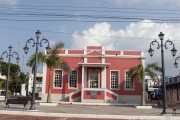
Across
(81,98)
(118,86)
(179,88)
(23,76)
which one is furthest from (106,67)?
(23,76)

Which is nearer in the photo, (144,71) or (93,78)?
(144,71)

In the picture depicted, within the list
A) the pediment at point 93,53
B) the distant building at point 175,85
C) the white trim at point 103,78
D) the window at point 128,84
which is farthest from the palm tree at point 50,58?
the distant building at point 175,85

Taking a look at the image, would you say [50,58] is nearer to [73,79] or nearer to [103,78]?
[73,79]

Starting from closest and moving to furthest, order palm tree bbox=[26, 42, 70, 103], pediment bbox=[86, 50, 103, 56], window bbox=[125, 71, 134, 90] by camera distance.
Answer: palm tree bbox=[26, 42, 70, 103] → window bbox=[125, 71, 134, 90] → pediment bbox=[86, 50, 103, 56]

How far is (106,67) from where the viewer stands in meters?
35.6

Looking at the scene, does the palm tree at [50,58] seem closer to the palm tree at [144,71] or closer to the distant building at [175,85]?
the palm tree at [144,71]

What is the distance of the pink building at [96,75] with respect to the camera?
35.2 meters

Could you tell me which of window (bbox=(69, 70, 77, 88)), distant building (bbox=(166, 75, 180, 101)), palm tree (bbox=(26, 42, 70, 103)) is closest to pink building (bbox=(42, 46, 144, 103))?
window (bbox=(69, 70, 77, 88))

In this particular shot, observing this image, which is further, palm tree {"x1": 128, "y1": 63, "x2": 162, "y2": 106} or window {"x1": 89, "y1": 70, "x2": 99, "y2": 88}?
window {"x1": 89, "y1": 70, "x2": 99, "y2": 88}

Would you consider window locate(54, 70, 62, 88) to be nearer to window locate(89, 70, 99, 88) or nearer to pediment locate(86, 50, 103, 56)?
window locate(89, 70, 99, 88)

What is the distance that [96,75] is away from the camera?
3556 centimetres

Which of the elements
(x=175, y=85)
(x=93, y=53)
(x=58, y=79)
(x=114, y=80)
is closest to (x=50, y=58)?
(x=58, y=79)

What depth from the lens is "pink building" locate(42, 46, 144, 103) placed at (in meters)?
35.2

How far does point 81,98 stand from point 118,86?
505 centimetres
